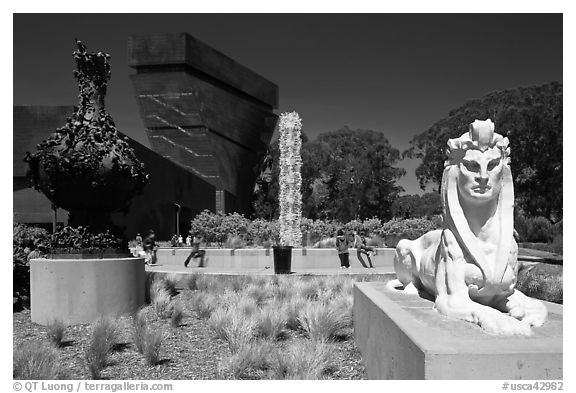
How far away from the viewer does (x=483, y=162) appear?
4.73m

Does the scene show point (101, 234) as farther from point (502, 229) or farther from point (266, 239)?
point (266, 239)

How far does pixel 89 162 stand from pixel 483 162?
6681 mm

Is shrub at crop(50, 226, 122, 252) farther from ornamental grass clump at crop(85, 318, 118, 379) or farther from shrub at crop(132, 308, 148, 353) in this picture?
ornamental grass clump at crop(85, 318, 118, 379)

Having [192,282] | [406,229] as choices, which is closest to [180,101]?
[406,229]

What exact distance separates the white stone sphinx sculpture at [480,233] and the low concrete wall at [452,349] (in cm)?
24

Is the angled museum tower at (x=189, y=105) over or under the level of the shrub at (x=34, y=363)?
over

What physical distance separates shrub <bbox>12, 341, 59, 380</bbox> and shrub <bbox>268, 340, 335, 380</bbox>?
2281mm

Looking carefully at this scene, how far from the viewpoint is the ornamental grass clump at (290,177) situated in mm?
31281

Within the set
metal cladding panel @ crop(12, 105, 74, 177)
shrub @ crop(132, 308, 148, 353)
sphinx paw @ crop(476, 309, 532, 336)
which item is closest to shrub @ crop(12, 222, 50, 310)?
shrub @ crop(132, 308, 148, 353)

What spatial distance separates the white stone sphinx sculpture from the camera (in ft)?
15.6

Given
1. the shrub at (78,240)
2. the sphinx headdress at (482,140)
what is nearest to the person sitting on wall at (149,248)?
the shrub at (78,240)

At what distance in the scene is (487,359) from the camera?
11.1 ft

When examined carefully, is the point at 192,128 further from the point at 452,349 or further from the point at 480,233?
the point at 452,349

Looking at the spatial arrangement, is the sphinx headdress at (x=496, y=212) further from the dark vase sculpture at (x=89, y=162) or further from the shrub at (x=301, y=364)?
the dark vase sculpture at (x=89, y=162)
